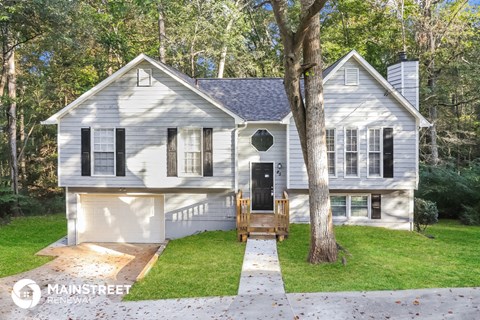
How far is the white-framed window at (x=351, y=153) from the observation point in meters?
13.1

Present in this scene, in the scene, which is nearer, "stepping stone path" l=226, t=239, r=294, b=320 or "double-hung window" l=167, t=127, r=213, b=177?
"stepping stone path" l=226, t=239, r=294, b=320

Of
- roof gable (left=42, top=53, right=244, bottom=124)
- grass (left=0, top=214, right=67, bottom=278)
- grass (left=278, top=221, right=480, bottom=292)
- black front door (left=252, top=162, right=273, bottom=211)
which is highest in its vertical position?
roof gable (left=42, top=53, right=244, bottom=124)

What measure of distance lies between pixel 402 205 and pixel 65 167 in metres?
12.3

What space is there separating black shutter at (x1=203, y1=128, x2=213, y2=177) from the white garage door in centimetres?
222

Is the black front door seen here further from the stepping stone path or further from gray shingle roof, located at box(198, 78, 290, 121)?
the stepping stone path

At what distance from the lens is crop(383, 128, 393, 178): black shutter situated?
42.5 feet

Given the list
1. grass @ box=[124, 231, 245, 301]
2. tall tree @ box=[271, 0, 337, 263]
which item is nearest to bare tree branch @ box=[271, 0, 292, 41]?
tall tree @ box=[271, 0, 337, 263]

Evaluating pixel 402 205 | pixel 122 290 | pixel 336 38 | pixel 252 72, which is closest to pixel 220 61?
pixel 252 72

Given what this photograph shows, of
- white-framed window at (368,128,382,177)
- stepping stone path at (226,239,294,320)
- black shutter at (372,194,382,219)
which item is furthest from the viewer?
black shutter at (372,194,382,219)

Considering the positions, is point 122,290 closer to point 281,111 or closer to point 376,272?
point 376,272

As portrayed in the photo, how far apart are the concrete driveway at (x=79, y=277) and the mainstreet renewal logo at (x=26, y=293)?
105 millimetres

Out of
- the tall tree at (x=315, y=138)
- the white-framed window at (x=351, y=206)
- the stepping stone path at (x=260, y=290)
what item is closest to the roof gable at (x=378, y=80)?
the white-framed window at (x=351, y=206)

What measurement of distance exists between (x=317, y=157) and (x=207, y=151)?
4.55m

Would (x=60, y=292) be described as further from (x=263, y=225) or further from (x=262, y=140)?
(x=262, y=140)
